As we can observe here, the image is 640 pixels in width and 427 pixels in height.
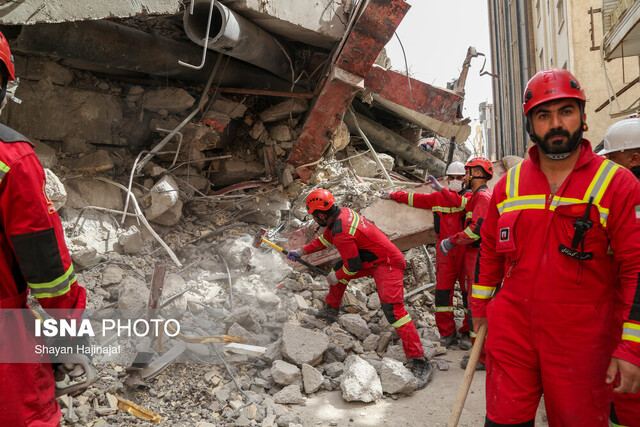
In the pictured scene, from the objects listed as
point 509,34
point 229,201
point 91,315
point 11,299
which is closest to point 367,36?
point 229,201

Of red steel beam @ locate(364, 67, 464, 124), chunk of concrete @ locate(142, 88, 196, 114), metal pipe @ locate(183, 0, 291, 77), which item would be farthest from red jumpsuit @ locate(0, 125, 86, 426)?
red steel beam @ locate(364, 67, 464, 124)

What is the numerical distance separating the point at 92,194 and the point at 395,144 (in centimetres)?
469

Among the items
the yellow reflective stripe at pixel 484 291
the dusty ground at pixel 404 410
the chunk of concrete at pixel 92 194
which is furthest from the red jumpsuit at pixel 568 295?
the chunk of concrete at pixel 92 194

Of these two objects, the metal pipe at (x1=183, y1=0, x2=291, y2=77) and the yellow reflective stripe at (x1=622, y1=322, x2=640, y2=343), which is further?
the metal pipe at (x1=183, y1=0, x2=291, y2=77)

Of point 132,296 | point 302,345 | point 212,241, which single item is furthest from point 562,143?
point 212,241

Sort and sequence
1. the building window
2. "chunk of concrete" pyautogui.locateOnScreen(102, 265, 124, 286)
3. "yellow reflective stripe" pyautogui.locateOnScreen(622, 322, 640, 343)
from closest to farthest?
1. "yellow reflective stripe" pyautogui.locateOnScreen(622, 322, 640, 343)
2. "chunk of concrete" pyautogui.locateOnScreen(102, 265, 124, 286)
3. the building window

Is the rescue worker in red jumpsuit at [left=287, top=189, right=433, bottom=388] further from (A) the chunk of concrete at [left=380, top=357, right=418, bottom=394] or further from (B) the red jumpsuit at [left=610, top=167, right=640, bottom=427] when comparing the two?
(B) the red jumpsuit at [left=610, top=167, right=640, bottom=427]

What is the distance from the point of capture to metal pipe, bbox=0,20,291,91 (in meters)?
3.92

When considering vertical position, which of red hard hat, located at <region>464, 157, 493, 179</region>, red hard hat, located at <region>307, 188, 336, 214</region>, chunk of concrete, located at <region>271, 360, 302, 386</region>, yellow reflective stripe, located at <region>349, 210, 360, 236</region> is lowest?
chunk of concrete, located at <region>271, 360, 302, 386</region>

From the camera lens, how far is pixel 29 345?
5.23ft

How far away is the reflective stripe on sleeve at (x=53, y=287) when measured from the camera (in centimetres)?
155

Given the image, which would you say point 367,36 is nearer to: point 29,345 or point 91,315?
point 91,315

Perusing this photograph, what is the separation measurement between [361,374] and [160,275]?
5.69ft

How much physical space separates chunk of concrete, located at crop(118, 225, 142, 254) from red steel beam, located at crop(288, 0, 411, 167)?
8.00 feet
